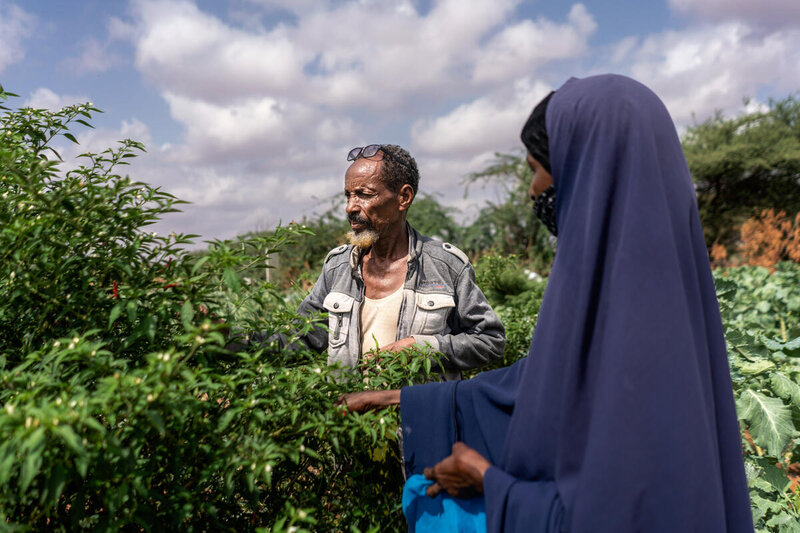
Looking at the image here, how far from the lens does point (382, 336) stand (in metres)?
2.81

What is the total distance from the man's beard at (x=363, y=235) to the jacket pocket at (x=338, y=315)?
0.28m

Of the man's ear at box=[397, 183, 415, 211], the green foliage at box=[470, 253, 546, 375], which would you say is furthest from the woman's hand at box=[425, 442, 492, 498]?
the green foliage at box=[470, 253, 546, 375]

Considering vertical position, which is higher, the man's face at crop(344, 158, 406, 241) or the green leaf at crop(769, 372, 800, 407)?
the man's face at crop(344, 158, 406, 241)

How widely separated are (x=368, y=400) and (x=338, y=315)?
0.93 meters

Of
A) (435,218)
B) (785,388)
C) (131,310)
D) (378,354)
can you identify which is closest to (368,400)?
(378,354)

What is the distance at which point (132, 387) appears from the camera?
3.97ft

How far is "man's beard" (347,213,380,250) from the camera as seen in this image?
9.50 ft

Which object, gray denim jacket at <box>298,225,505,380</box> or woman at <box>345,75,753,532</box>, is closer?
woman at <box>345,75,753,532</box>

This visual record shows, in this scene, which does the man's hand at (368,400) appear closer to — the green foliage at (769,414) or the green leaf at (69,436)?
the green leaf at (69,436)

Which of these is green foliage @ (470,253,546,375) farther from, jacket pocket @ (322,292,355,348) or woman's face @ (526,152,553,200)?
woman's face @ (526,152,553,200)

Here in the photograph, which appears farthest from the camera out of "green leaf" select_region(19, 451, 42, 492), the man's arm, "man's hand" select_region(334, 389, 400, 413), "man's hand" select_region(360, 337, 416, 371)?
the man's arm

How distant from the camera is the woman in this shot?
1.30 metres

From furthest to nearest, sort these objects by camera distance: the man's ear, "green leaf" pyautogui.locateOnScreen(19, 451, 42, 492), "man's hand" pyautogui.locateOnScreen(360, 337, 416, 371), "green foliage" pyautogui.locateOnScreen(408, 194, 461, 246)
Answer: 1. "green foliage" pyautogui.locateOnScreen(408, 194, 461, 246)
2. the man's ear
3. "man's hand" pyautogui.locateOnScreen(360, 337, 416, 371)
4. "green leaf" pyautogui.locateOnScreen(19, 451, 42, 492)

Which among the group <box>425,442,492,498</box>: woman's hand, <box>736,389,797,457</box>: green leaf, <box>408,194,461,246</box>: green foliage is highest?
<box>408,194,461,246</box>: green foliage
